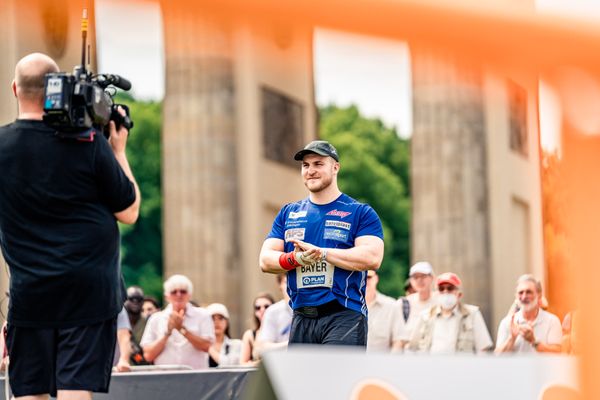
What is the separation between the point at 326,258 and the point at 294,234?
14.7 inches

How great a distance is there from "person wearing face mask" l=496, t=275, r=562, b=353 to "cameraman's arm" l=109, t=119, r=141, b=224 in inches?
248

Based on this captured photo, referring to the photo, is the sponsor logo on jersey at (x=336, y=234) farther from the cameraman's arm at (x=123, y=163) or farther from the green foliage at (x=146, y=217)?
the green foliage at (x=146, y=217)

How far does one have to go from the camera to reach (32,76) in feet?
16.6

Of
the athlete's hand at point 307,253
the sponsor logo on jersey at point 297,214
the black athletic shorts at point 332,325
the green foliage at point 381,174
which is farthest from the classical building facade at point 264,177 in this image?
the green foliage at point 381,174

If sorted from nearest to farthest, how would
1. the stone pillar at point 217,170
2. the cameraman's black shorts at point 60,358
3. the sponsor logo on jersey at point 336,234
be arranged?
1. the cameraman's black shorts at point 60,358
2. the sponsor logo on jersey at point 336,234
3. the stone pillar at point 217,170

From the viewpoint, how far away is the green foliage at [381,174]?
65.8 m

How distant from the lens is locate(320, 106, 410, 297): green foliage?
6581cm

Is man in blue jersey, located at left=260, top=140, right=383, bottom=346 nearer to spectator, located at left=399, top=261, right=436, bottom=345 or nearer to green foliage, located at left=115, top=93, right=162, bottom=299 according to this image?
spectator, located at left=399, top=261, right=436, bottom=345

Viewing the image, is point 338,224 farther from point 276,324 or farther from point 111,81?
point 276,324

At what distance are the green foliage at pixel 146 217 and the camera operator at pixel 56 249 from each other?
53318 mm

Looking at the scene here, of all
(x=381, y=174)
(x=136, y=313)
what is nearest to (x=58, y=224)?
(x=136, y=313)

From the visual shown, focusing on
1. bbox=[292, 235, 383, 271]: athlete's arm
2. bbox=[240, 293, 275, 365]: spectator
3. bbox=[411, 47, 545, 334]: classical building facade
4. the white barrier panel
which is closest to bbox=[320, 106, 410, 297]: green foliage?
bbox=[411, 47, 545, 334]: classical building facade

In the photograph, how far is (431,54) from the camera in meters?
1.14

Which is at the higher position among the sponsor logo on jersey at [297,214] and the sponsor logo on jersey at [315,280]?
the sponsor logo on jersey at [297,214]
